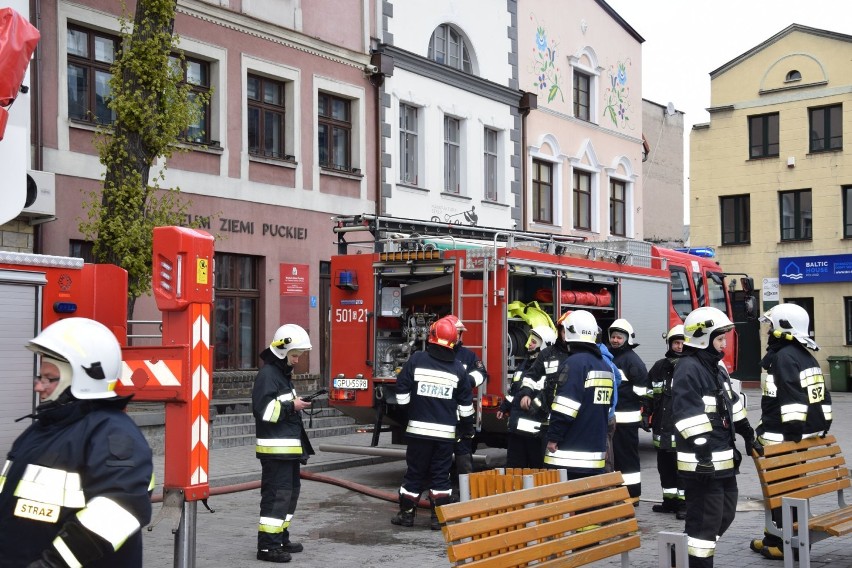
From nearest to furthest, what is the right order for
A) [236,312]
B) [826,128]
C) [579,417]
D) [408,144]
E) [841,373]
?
[579,417]
[236,312]
[408,144]
[841,373]
[826,128]

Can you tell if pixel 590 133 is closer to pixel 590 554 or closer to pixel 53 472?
pixel 590 554

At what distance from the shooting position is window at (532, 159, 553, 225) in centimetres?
2642

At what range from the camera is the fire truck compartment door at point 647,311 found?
1505 cm

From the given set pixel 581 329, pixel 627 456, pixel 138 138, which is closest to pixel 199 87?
pixel 138 138

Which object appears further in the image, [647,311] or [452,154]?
[452,154]

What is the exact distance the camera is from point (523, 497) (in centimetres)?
576

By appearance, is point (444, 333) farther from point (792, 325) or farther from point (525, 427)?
point (792, 325)

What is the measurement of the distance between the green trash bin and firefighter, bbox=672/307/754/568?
28.2 metres

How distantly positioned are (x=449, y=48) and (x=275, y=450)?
16.7 m

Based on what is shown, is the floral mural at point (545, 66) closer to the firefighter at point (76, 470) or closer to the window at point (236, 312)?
the window at point (236, 312)

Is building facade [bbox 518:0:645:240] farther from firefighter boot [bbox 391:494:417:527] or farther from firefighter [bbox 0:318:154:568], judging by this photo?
firefighter [bbox 0:318:154:568]

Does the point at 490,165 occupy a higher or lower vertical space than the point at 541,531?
higher

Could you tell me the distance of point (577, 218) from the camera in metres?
28.2

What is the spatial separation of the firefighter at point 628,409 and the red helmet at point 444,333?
221cm
